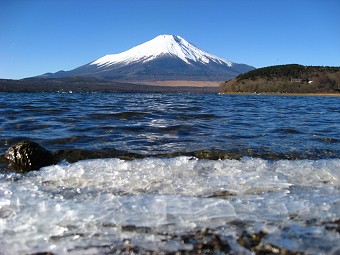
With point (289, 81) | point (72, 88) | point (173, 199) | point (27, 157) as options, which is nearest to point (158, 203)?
point (173, 199)

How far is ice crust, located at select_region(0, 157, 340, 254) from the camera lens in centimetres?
271

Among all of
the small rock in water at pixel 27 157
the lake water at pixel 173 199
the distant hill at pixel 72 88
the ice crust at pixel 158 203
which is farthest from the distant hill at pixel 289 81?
the small rock in water at pixel 27 157

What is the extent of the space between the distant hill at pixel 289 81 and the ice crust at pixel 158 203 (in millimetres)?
59553

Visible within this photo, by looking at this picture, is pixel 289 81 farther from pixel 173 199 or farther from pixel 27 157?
pixel 173 199

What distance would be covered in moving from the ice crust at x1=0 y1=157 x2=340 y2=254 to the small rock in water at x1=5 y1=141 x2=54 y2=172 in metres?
0.30

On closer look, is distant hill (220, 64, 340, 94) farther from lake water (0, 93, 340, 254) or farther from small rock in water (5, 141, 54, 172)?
small rock in water (5, 141, 54, 172)

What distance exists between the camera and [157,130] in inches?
342

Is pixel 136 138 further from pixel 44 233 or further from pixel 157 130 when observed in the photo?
pixel 44 233

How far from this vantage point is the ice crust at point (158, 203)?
8.87 ft

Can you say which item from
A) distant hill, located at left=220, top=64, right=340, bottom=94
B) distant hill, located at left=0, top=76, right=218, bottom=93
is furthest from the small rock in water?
distant hill, located at left=0, top=76, right=218, bottom=93

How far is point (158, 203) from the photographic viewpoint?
340 cm

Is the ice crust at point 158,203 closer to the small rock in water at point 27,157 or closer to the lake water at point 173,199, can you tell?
the lake water at point 173,199

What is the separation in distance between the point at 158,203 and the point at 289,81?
66.0 metres

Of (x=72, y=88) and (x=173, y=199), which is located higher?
(x=72, y=88)
